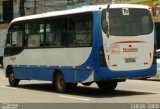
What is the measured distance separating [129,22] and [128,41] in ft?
2.26

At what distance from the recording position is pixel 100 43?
17.6 m

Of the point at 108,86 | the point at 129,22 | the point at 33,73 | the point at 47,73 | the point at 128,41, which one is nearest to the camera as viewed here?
the point at 128,41

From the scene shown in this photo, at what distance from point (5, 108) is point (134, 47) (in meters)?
5.68

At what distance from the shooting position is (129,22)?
18281mm

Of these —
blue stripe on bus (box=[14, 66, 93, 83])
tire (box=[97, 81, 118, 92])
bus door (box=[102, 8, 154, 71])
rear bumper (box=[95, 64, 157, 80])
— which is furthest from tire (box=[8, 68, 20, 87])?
bus door (box=[102, 8, 154, 71])

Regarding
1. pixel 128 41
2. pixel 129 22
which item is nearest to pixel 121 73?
pixel 128 41

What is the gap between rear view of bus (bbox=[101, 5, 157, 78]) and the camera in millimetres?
17719

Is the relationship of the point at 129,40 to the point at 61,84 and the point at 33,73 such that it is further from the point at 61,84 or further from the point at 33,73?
the point at 33,73

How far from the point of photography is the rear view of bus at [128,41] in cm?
1772

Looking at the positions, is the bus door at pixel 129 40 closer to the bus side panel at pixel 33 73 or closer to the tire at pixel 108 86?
the tire at pixel 108 86

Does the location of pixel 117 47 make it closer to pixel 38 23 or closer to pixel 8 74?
pixel 38 23

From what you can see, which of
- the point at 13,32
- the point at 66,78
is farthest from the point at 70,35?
the point at 13,32

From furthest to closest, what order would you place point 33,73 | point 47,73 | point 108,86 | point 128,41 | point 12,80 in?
point 12,80, point 33,73, point 47,73, point 108,86, point 128,41

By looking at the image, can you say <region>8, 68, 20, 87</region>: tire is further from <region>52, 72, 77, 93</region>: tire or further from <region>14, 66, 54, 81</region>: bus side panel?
<region>52, 72, 77, 93</region>: tire
